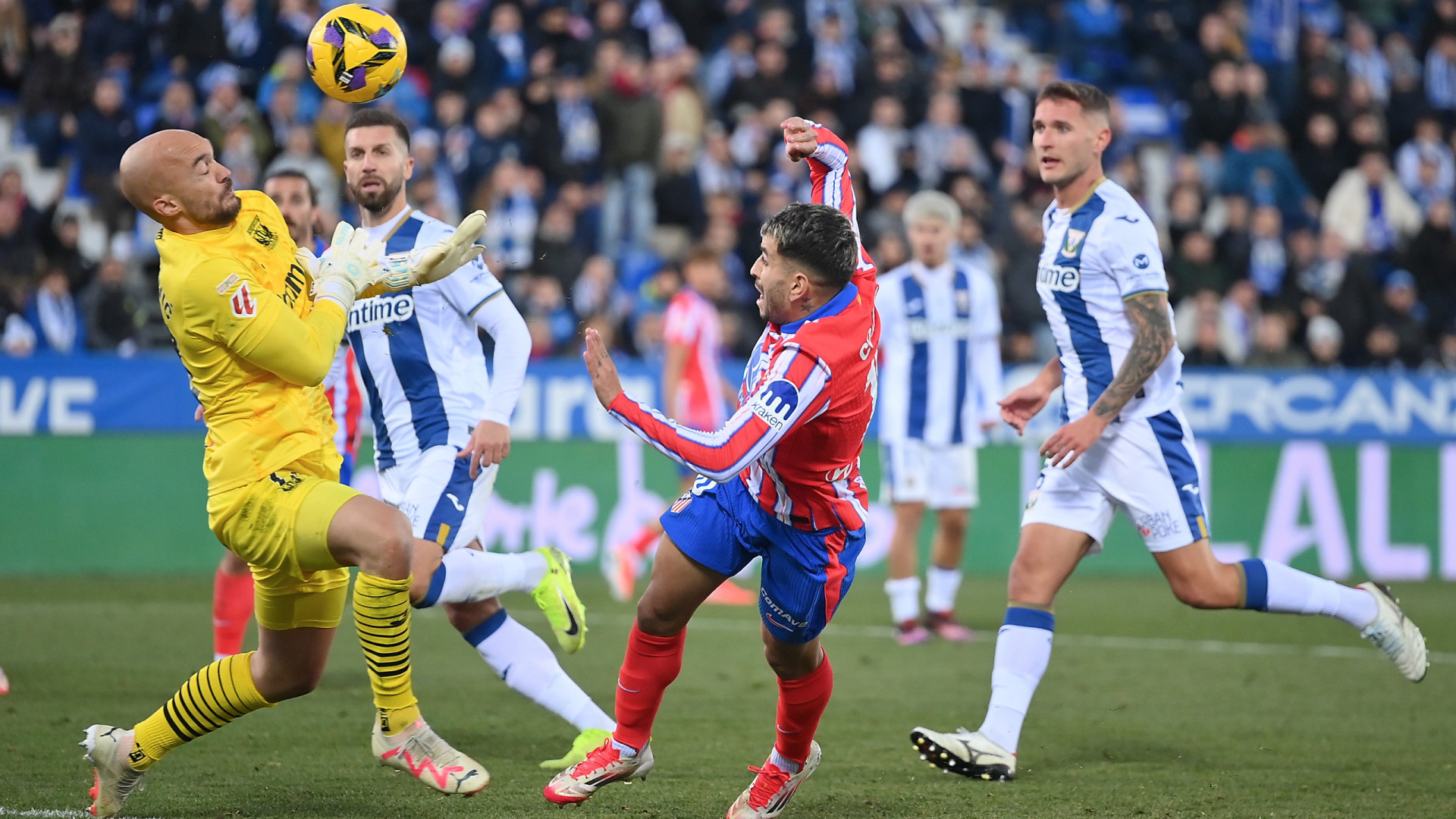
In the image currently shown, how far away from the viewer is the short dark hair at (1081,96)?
5965 mm

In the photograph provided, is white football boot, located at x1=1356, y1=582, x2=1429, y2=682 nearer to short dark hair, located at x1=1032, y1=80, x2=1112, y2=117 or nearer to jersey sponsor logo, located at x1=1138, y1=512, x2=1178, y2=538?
jersey sponsor logo, located at x1=1138, y1=512, x2=1178, y2=538

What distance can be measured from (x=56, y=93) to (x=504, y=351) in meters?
10.9

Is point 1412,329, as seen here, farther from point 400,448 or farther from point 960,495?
point 400,448

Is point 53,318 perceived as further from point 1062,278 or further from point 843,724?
point 1062,278

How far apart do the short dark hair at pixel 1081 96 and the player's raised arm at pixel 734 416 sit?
2081 mm

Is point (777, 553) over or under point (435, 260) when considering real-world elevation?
under

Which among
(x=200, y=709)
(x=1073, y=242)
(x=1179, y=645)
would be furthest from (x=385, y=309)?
(x=1179, y=645)

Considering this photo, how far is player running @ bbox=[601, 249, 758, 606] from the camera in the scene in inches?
452

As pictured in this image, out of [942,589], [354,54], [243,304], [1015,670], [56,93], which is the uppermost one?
[56,93]

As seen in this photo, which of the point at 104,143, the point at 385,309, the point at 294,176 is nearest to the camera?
the point at 385,309

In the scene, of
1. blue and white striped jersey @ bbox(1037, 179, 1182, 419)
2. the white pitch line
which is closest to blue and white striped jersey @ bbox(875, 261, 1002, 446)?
the white pitch line

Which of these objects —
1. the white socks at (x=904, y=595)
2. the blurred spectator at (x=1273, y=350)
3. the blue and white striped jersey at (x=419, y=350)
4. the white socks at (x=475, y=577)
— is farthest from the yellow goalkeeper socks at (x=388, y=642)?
the blurred spectator at (x=1273, y=350)

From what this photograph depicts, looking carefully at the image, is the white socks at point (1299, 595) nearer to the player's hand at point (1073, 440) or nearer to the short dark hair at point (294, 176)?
the player's hand at point (1073, 440)

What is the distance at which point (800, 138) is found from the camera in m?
5.17
